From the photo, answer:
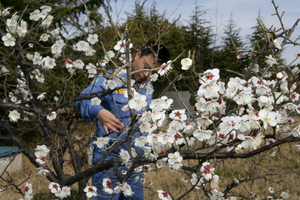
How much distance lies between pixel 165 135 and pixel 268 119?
402 millimetres

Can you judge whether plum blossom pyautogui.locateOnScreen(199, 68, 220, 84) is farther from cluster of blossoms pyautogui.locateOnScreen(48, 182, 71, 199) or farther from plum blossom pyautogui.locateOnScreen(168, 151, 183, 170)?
cluster of blossoms pyautogui.locateOnScreen(48, 182, 71, 199)

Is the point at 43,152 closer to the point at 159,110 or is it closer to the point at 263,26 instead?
the point at 159,110

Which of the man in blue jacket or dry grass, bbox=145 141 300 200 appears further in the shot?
dry grass, bbox=145 141 300 200

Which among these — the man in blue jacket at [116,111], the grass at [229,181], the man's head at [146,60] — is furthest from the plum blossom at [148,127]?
the grass at [229,181]

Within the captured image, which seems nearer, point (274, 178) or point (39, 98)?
point (39, 98)

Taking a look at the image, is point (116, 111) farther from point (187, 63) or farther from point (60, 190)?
point (187, 63)

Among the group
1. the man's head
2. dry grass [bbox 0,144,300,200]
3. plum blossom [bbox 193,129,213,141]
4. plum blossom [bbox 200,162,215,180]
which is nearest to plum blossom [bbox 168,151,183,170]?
plum blossom [bbox 193,129,213,141]

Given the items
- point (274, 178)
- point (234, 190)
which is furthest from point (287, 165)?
point (234, 190)

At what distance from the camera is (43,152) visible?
2082 millimetres

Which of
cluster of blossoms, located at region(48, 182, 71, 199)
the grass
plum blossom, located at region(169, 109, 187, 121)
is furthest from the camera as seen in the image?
the grass

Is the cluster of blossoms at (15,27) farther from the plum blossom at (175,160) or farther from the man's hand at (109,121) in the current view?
the plum blossom at (175,160)

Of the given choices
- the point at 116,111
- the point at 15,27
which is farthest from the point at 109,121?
the point at 15,27

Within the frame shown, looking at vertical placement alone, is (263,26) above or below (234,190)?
above

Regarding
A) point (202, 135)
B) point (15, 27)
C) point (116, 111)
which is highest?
point (15, 27)
